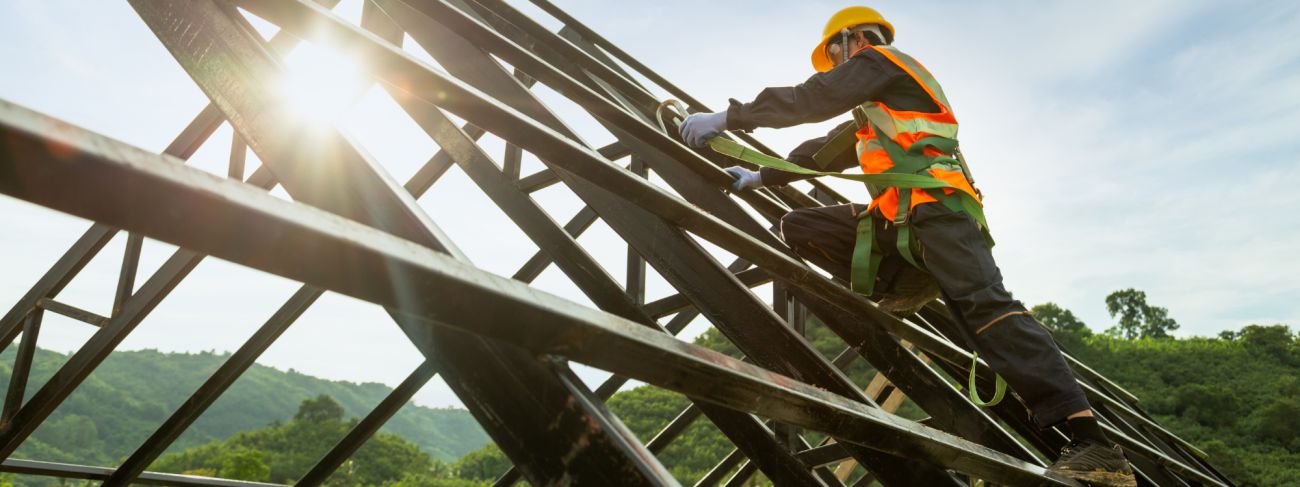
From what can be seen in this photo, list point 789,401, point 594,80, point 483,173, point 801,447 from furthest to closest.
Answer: point 801,447, point 594,80, point 483,173, point 789,401

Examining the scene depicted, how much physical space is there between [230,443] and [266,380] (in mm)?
19112

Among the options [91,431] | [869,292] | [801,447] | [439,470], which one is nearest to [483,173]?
[869,292]

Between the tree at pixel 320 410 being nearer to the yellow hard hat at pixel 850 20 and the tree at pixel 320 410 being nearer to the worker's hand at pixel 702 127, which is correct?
the worker's hand at pixel 702 127

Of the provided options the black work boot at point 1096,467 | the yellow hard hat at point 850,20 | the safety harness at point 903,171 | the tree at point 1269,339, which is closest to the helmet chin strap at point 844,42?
the yellow hard hat at point 850,20

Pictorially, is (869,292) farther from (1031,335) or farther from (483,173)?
(483,173)

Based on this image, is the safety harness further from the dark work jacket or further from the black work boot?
the black work boot

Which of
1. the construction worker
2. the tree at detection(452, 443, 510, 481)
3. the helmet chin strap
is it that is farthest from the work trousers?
the tree at detection(452, 443, 510, 481)

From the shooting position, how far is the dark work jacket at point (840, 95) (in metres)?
2.61

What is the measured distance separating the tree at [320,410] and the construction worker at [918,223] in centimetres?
3817

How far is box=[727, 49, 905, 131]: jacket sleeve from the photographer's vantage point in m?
2.61

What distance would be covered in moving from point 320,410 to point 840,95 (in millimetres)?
39337

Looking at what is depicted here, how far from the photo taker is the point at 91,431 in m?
38.8

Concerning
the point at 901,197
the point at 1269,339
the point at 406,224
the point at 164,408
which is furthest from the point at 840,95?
the point at 164,408

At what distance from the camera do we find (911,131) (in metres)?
Result: 2.57
